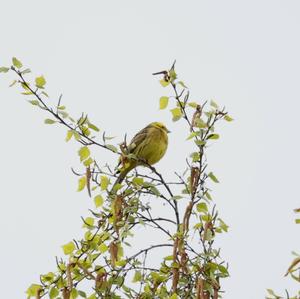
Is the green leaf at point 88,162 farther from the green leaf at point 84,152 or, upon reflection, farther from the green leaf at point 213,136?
the green leaf at point 213,136

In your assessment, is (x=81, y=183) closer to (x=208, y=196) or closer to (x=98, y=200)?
(x=98, y=200)

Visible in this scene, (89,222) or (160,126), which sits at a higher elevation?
(160,126)

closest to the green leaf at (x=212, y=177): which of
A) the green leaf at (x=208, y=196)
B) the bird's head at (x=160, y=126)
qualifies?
the green leaf at (x=208, y=196)

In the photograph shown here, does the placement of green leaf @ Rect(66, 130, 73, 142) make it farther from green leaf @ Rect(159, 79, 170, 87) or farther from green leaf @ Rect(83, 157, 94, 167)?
green leaf @ Rect(159, 79, 170, 87)

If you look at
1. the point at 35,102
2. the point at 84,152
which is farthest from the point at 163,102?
the point at 35,102

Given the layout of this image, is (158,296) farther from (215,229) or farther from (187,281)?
(215,229)

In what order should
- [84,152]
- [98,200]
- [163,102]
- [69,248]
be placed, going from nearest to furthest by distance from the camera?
[69,248], [84,152], [98,200], [163,102]

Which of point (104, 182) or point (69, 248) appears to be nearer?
point (69, 248)

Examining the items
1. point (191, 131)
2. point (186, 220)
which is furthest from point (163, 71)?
point (186, 220)

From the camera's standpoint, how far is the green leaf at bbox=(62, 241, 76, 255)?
13.5 ft

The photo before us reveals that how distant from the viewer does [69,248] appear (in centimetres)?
412

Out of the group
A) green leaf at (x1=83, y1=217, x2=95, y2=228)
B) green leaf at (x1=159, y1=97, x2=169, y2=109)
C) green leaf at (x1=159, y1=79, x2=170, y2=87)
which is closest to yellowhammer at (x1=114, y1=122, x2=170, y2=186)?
green leaf at (x1=159, y1=97, x2=169, y2=109)

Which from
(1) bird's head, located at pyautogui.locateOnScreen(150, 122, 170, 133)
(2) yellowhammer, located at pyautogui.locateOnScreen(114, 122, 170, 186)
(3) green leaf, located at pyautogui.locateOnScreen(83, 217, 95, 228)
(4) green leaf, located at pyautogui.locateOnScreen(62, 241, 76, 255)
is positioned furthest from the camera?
(1) bird's head, located at pyautogui.locateOnScreen(150, 122, 170, 133)

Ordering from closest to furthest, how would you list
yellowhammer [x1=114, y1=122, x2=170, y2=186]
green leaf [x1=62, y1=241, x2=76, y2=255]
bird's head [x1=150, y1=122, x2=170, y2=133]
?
green leaf [x1=62, y1=241, x2=76, y2=255] → yellowhammer [x1=114, y1=122, x2=170, y2=186] → bird's head [x1=150, y1=122, x2=170, y2=133]
